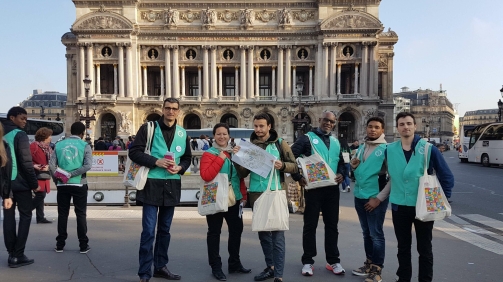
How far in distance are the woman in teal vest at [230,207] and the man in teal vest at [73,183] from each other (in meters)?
2.43

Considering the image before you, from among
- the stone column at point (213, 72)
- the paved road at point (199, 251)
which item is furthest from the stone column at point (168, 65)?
the paved road at point (199, 251)

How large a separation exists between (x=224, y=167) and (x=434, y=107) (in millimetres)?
133147

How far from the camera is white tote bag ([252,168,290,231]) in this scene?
16.9ft

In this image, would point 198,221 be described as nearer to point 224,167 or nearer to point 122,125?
point 224,167

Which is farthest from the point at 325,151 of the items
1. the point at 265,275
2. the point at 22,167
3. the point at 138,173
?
the point at 22,167

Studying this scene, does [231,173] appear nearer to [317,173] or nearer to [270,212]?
[270,212]

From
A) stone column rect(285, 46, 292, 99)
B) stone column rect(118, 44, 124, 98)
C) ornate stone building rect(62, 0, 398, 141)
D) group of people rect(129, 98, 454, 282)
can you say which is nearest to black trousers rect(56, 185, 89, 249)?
group of people rect(129, 98, 454, 282)

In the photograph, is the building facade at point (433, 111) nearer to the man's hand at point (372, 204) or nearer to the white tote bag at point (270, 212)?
the man's hand at point (372, 204)

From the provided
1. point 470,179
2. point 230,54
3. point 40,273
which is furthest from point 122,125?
point 40,273

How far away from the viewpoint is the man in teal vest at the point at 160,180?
5.24 m

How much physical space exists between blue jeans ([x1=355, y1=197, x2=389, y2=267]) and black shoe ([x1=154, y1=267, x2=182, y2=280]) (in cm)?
265

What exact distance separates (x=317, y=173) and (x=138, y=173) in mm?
2428

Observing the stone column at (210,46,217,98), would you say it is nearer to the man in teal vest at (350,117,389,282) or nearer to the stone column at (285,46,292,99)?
the stone column at (285,46,292,99)

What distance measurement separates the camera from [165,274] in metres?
5.51
